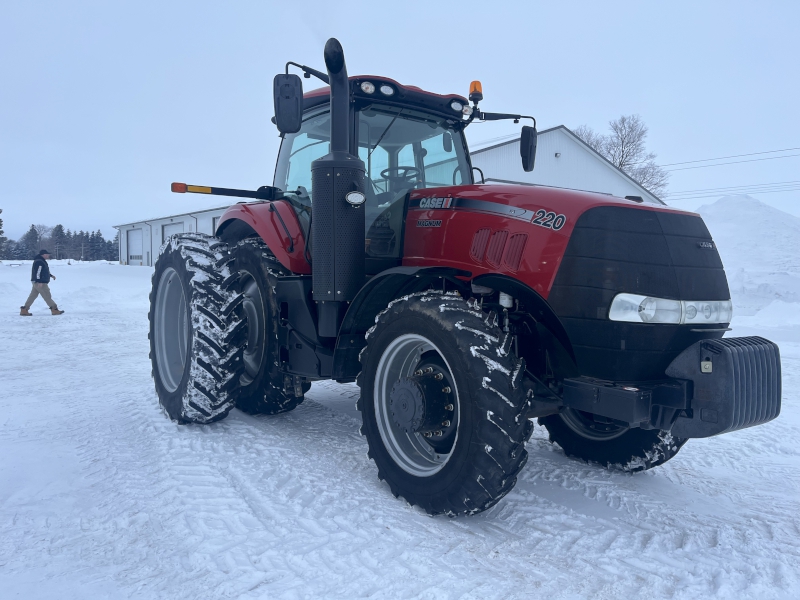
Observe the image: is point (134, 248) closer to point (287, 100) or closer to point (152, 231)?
point (152, 231)

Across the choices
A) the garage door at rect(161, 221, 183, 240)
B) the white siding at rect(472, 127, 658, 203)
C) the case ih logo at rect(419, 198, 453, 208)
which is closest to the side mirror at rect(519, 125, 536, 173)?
the case ih logo at rect(419, 198, 453, 208)

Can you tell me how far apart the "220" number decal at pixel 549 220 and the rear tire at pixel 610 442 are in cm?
151

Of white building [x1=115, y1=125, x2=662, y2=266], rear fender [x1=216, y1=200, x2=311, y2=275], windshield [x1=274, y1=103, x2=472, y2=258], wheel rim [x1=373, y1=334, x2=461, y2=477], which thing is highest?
white building [x1=115, y1=125, x2=662, y2=266]

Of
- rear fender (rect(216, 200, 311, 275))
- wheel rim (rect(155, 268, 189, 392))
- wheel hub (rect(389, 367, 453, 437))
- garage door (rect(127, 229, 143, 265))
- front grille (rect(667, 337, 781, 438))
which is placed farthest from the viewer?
garage door (rect(127, 229, 143, 265))

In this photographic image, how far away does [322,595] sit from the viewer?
2.31 m

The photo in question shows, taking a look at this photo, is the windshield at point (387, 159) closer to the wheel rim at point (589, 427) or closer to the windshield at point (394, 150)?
the windshield at point (394, 150)

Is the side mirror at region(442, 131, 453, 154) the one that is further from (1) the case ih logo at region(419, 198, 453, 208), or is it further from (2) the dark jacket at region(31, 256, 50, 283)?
(2) the dark jacket at region(31, 256, 50, 283)

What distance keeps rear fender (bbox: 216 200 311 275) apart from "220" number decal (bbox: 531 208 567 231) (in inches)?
69.0

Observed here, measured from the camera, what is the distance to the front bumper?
102 inches

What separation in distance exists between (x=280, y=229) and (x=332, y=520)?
219 centimetres

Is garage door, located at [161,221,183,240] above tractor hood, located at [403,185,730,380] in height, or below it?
above

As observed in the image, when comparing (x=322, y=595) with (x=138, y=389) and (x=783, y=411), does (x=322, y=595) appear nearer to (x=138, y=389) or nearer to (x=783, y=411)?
(x=138, y=389)

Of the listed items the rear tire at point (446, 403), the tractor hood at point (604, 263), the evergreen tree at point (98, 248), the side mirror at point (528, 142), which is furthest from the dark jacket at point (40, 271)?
the evergreen tree at point (98, 248)

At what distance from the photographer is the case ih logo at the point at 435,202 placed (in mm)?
3479
